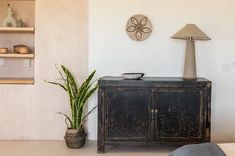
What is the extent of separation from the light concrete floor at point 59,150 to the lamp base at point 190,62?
3.30 feet

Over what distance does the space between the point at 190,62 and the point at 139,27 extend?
867 mm

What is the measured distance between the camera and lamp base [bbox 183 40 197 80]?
3852 millimetres

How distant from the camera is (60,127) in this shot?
13.9ft

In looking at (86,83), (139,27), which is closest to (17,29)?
(86,83)

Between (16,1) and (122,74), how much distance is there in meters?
2.03

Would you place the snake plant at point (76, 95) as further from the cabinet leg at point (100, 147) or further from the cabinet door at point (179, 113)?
the cabinet door at point (179, 113)

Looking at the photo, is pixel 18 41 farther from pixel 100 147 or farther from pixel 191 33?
pixel 191 33

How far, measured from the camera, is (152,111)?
12.0 feet

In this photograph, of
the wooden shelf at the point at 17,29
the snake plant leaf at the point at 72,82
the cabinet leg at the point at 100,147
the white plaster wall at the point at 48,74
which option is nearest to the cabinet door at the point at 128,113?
the cabinet leg at the point at 100,147

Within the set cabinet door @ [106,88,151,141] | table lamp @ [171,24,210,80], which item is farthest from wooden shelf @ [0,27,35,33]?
table lamp @ [171,24,210,80]

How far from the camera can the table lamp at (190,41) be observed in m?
3.77

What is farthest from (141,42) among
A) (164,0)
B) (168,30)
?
(164,0)

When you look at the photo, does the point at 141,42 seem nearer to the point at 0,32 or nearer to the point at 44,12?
the point at 44,12

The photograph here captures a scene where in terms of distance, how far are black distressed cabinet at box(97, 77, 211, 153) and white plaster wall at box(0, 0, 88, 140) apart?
0.82 m
